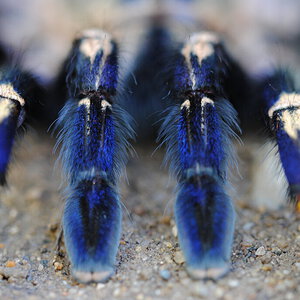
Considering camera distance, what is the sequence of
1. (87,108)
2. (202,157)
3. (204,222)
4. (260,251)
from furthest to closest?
(260,251) → (87,108) → (202,157) → (204,222)

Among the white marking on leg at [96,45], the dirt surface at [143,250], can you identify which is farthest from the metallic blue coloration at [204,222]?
the white marking on leg at [96,45]

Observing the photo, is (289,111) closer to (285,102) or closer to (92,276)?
(285,102)

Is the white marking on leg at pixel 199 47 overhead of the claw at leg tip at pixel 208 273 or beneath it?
overhead

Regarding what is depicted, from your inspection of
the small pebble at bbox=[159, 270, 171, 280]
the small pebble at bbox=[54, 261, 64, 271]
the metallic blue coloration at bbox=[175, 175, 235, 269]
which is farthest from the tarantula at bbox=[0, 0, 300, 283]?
the small pebble at bbox=[54, 261, 64, 271]

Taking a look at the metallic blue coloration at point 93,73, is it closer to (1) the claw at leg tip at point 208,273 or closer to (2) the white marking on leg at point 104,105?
(2) the white marking on leg at point 104,105

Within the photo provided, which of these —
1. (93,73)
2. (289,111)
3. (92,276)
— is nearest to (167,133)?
(93,73)

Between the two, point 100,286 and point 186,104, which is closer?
point 100,286

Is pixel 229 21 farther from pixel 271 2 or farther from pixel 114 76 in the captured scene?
pixel 114 76
